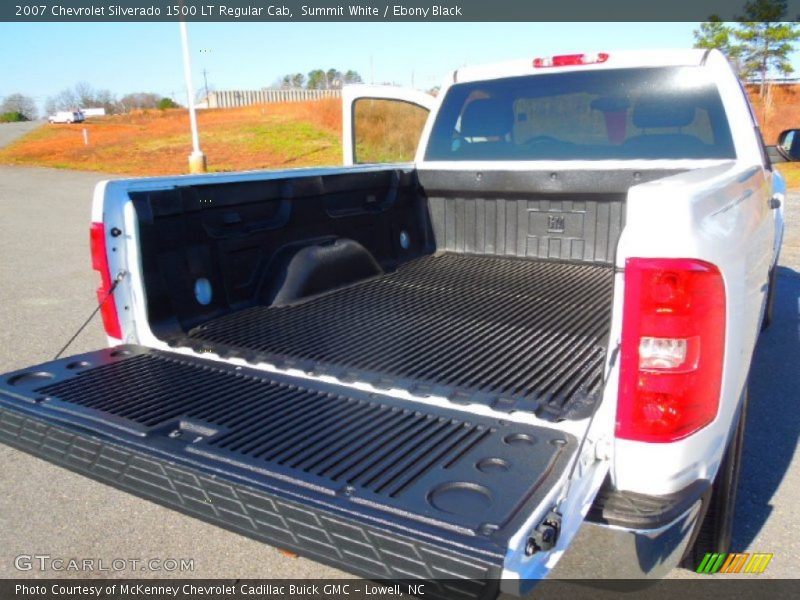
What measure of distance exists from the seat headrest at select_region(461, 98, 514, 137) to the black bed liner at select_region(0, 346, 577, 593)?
2.78 meters

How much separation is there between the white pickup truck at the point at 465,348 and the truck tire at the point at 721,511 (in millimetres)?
13

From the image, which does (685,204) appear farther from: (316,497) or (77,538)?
(77,538)

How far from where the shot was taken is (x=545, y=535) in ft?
5.14

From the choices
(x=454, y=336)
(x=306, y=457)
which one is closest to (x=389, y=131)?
(x=454, y=336)

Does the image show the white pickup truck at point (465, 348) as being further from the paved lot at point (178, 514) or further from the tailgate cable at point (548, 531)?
the paved lot at point (178, 514)

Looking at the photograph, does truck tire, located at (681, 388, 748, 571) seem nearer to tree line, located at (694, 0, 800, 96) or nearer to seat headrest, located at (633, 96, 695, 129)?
seat headrest, located at (633, 96, 695, 129)

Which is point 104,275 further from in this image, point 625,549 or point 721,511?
point 721,511

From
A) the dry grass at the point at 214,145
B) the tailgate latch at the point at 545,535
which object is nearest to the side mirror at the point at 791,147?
the tailgate latch at the point at 545,535

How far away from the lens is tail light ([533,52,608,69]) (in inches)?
162

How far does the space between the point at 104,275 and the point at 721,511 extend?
251 centimetres

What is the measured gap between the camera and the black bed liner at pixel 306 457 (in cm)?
158

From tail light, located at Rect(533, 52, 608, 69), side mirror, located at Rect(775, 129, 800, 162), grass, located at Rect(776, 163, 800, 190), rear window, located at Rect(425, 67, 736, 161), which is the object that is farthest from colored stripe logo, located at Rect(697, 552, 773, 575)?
grass, located at Rect(776, 163, 800, 190)

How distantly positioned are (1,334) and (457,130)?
164 inches

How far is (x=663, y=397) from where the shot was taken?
1759 millimetres
